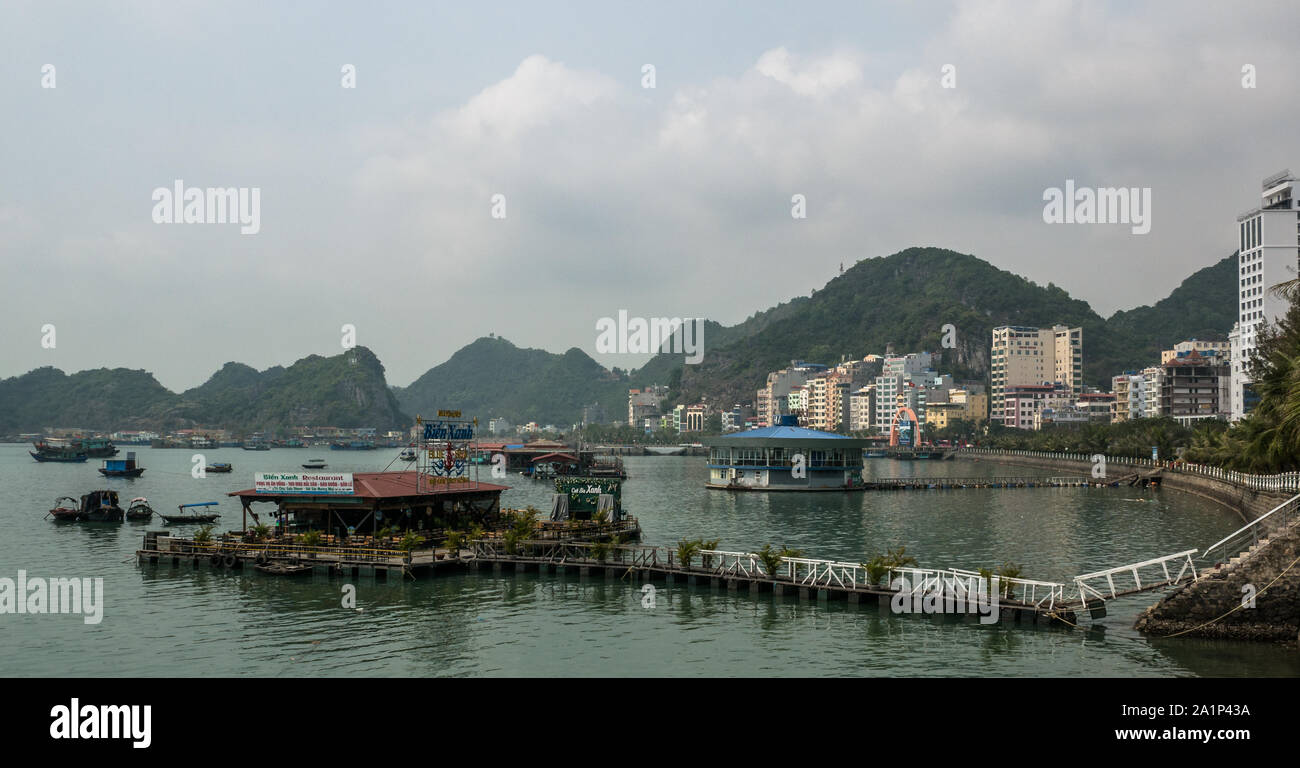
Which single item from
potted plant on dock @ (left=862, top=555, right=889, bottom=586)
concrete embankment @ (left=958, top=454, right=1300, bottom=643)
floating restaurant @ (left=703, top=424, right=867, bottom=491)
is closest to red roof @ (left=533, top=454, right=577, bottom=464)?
floating restaurant @ (left=703, top=424, right=867, bottom=491)

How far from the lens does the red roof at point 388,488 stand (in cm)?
5022

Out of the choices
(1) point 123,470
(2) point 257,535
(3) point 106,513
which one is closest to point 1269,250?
(2) point 257,535

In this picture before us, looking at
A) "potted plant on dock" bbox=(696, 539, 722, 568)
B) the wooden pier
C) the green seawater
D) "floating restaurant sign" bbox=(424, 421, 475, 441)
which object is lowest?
the wooden pier

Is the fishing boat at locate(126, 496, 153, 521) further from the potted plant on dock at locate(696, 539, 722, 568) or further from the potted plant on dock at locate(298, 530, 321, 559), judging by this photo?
the potted plant on dock at locate(696, 539, 722, 568)

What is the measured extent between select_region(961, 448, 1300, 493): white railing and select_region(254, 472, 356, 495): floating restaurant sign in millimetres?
60830

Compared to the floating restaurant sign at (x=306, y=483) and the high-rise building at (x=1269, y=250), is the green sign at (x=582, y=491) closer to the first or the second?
the floating restaurant sign at (x=306, y=483)

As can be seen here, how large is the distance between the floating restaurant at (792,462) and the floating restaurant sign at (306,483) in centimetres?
7143

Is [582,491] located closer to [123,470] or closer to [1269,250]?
[123,470]

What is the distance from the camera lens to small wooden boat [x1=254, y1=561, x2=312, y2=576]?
46938 millimetres

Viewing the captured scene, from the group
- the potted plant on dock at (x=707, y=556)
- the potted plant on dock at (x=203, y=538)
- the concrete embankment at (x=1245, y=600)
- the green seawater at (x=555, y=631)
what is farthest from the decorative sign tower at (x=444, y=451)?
the concrete embankment at (x=1245, y=600)

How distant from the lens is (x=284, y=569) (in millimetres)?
46969

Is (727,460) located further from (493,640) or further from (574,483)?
(493,640)
